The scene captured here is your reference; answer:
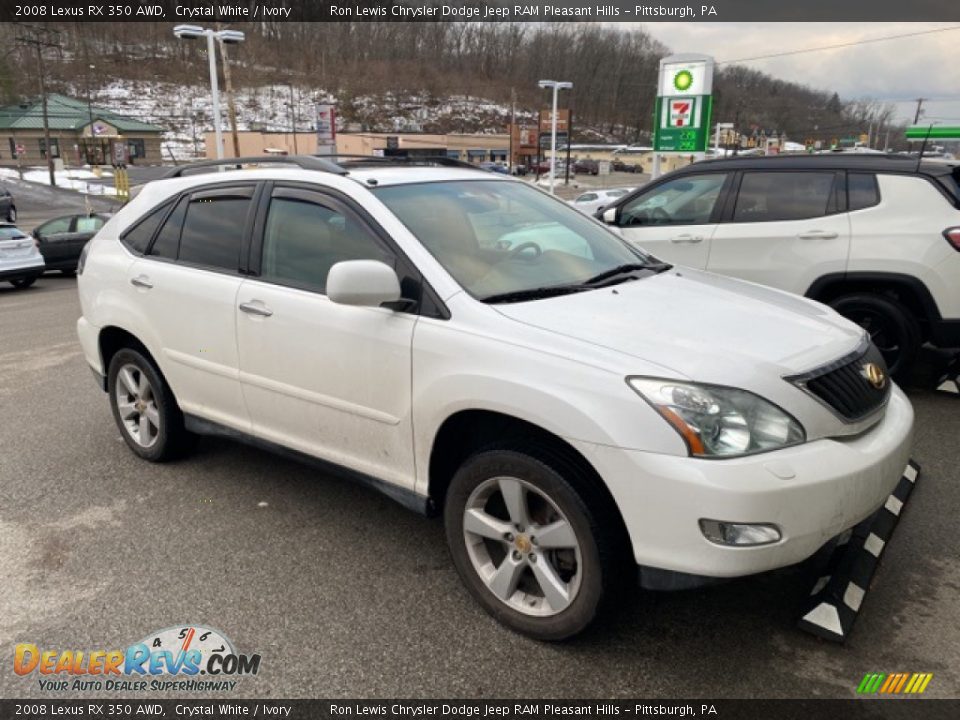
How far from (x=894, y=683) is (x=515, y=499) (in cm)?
143

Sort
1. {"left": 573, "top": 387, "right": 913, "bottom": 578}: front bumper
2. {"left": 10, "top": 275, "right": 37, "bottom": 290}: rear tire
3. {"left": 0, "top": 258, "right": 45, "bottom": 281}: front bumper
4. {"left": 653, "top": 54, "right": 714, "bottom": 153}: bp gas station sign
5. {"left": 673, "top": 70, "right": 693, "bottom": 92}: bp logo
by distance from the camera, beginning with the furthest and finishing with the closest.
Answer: {"left": 673, "top": 70, "right": 693, "bottom": 92}: bp logo → {"left": 653, "top": 54, "right": 714, "bottom": 153}: bp gas station sign → {"left": 10, "top": 275, "right": 37, "bottom": 290}: rear tire → {"left": 0, "top": 258, "right": 45, "bottom": 281}: front bumper → {"left": 573, "top": 387, "right": 913, "bottom": 578}: front bumper

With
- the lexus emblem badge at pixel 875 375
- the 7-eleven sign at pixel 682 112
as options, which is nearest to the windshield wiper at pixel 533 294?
the lexus emblem badge at pixel 875 375

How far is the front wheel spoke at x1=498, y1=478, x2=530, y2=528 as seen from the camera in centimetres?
258

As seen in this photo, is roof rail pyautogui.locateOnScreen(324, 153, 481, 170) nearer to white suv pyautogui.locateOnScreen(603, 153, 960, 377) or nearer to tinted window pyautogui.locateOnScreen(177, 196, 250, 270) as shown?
tinted window pyautogui.locateOnScreen(177, 196, 250, 270)

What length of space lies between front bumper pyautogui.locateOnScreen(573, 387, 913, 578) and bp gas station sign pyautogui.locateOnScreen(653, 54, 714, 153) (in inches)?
577

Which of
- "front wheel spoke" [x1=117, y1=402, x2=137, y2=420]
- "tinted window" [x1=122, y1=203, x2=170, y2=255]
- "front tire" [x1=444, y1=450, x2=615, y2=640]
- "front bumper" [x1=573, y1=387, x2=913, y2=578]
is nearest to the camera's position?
"front bumper" [x1=573, y1=387, x2=913, y2=578]

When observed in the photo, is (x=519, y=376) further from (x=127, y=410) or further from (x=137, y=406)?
(x=127, y=410)

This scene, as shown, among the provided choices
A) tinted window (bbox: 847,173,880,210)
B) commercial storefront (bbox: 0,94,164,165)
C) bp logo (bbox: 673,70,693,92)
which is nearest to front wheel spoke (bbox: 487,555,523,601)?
tinted window (bbox: 847,173,880,210)

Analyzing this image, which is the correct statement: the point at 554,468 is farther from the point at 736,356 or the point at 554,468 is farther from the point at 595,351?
the point at 736,356

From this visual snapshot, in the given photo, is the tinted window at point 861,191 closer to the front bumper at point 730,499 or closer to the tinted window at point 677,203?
the tinted window at point 677,203

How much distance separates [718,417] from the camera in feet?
7.41

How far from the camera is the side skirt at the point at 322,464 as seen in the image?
9.77ft

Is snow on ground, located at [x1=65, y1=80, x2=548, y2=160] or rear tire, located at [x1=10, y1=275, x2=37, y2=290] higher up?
snow on ground, located at [x1=65, y1=80, x2=548, y2=160]

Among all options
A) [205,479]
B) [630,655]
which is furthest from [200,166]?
[630,655]
